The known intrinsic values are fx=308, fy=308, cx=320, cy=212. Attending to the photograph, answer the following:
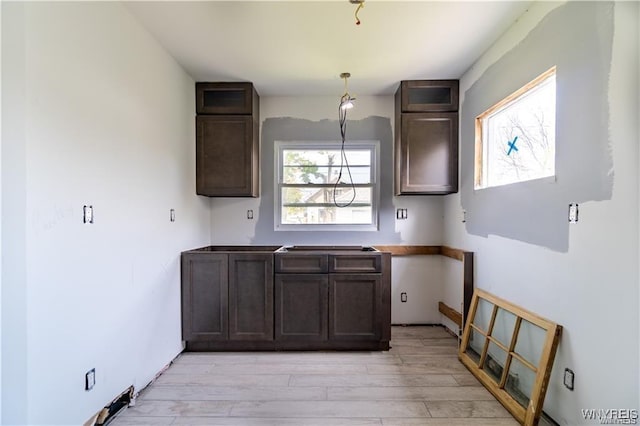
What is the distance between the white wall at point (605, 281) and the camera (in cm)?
136

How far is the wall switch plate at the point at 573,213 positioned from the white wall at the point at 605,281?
36 mm

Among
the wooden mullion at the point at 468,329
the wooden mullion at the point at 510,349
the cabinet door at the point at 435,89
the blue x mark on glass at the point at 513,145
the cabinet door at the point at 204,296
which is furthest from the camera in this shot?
the cabinet door at the point at 435,89

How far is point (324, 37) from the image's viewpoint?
2.29 metres

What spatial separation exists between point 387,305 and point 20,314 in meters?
2.50

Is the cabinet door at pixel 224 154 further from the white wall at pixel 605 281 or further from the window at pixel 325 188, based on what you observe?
the white wall at pixel 605 281

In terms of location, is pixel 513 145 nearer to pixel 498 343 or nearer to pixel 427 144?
pixel 427 144

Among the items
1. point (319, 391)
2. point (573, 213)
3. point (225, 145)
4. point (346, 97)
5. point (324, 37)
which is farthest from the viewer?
point (346, 97)

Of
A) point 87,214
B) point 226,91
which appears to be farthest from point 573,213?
point 226,91

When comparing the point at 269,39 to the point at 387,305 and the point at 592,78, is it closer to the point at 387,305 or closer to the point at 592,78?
the point at 592,78

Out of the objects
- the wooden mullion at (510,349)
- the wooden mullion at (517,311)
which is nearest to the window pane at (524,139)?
the wooden mullion at (517,311)

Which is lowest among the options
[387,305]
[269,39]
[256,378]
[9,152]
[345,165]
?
[256,378]

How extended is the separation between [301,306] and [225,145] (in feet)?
5.79

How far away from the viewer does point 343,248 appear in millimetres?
3463

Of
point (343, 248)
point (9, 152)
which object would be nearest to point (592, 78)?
point (343, 248)
